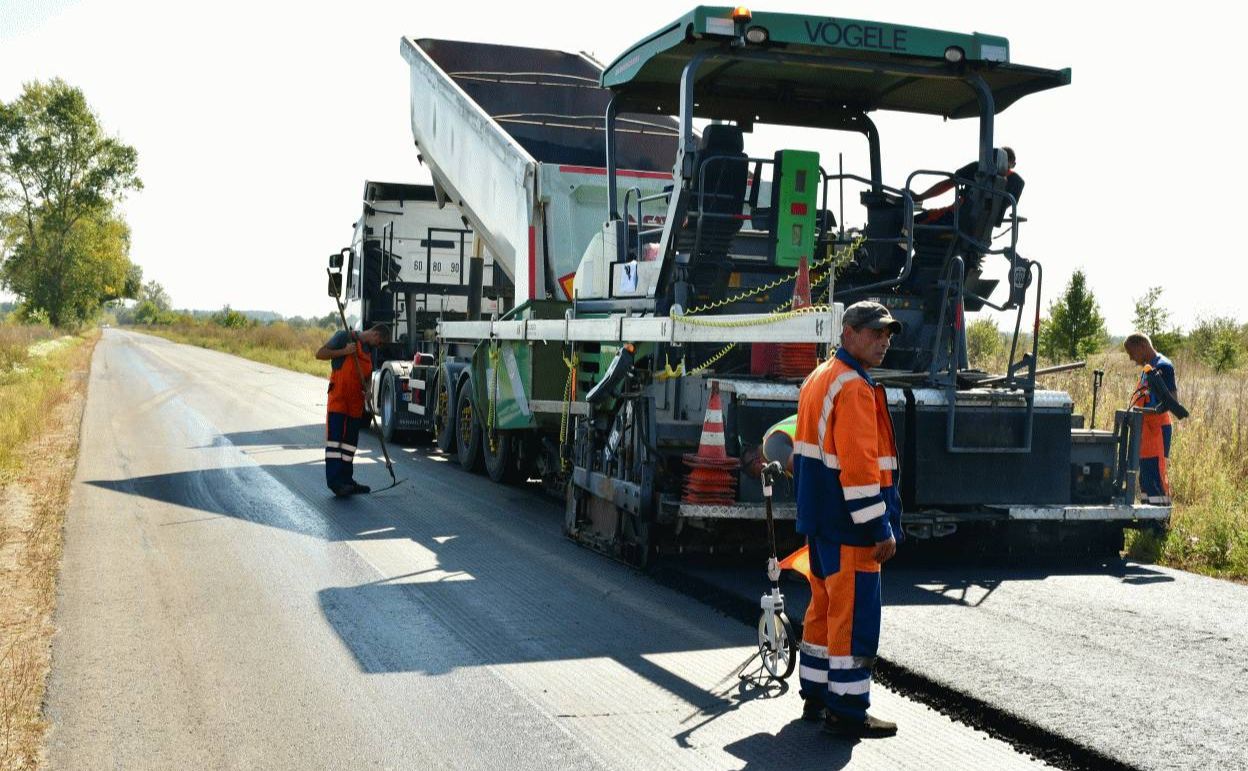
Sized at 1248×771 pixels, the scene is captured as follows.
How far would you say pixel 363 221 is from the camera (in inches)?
671

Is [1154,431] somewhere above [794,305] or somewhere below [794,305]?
below

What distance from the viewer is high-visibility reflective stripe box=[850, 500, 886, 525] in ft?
15.0

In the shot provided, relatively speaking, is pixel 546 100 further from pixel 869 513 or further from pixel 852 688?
pixel 852 688

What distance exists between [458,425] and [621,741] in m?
8.84

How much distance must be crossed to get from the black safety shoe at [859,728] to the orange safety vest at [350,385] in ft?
23.7

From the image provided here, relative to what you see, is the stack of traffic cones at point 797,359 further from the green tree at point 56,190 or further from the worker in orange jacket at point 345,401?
the green tree at point 56,190

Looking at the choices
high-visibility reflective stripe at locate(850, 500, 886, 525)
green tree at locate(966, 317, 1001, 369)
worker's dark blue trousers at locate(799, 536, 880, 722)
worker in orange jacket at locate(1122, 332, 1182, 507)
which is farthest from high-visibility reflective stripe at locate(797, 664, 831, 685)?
green tree at locate(966, 317, 1001, 369)

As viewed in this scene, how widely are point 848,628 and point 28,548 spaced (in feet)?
18.7

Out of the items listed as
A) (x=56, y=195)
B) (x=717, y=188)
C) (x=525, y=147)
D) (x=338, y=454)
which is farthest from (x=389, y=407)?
(x=56, y=195)

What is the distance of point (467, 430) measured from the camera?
1293 centimetres

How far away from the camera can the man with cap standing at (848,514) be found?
4.62m

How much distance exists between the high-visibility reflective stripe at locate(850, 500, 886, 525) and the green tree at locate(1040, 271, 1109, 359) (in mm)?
37614

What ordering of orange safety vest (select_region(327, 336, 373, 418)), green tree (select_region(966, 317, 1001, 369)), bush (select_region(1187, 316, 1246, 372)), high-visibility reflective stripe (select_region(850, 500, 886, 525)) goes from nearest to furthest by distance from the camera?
high-visibility reflective stripe (select_region(850, 500, 886, 525))
orange safety vest (select_region(327, 336, 373, 418))
green tree (select_region(966, 317, 1001, 369))
bush (select_region(1187, 316, 1246, 372))

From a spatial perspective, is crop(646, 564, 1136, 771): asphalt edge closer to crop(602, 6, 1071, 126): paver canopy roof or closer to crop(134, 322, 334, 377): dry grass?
crop(602, 6, 1071, 126): paver canopy roof
